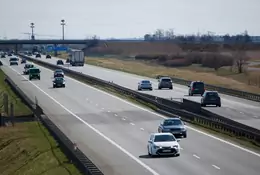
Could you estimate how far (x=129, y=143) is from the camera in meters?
35.8

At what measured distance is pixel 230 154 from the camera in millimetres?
31359

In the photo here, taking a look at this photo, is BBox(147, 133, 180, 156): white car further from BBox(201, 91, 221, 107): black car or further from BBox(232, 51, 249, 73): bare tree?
BBox(232, 51, 249, 73): bare tree

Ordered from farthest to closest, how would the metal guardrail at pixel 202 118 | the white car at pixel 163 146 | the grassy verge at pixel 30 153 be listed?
1. the metal guardrail at pixel 202 118
2. the grassy verge at pixel 30 153
3. the white car at pixel 163 146

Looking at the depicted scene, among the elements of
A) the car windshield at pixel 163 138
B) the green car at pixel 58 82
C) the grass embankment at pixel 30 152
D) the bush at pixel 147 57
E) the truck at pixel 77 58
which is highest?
the car windshield at pixel 163 138

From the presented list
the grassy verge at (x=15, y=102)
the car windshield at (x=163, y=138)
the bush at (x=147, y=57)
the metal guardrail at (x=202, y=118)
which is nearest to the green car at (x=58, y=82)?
the grassy verge at (x=15, y=102)

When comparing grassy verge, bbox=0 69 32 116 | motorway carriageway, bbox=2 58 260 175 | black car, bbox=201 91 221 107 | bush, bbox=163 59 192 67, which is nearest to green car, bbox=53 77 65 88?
grassy verge, bbox=0 69 32 116

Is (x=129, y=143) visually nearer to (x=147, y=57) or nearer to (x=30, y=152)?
(x=30, y=152)

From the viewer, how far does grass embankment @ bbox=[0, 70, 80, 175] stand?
30616 mm

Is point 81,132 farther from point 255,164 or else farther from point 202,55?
point 202,55

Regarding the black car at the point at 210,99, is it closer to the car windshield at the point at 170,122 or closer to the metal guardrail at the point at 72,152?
the metal guardrail at the point at 72,152

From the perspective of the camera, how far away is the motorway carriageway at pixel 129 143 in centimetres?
2766

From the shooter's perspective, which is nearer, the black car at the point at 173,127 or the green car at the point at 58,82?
the black car at the point at 173,127

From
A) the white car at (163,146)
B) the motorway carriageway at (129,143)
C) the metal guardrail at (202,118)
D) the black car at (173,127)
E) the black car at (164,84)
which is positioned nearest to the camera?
the motorway carriageway at (129,143)

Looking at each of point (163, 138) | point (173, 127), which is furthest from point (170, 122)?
point (163, 138)
